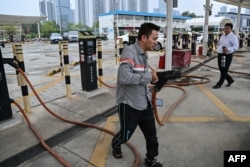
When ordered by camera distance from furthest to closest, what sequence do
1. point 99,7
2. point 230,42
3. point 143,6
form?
1. point 99,7
2. point 143,6
3. point 230,42

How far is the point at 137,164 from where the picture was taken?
2.78m

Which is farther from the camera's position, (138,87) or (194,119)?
(194,119)

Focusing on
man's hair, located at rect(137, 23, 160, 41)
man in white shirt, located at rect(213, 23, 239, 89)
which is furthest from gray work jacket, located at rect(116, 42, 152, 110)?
man in white shirt, located at rect(213, 23, 239, 89)

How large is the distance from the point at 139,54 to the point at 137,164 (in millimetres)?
1296

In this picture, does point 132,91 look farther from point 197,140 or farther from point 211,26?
point 211,26

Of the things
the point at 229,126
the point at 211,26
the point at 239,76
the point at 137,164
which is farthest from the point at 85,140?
the point at 211,26

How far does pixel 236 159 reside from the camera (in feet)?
8.93

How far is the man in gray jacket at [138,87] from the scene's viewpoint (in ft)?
7.57

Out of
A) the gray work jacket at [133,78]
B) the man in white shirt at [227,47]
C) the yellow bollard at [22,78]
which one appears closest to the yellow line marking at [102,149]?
the gray work jacket at [133,78]

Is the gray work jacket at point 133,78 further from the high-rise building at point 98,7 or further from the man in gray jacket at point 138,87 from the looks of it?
the high-rise building at point 98,7

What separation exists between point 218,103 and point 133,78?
133 inches

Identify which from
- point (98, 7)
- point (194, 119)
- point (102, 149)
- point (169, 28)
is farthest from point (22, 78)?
point (98, 7)

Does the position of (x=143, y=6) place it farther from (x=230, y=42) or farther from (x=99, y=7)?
(x=230, y=42)

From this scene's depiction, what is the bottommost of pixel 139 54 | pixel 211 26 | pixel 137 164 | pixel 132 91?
pixel 137 164
